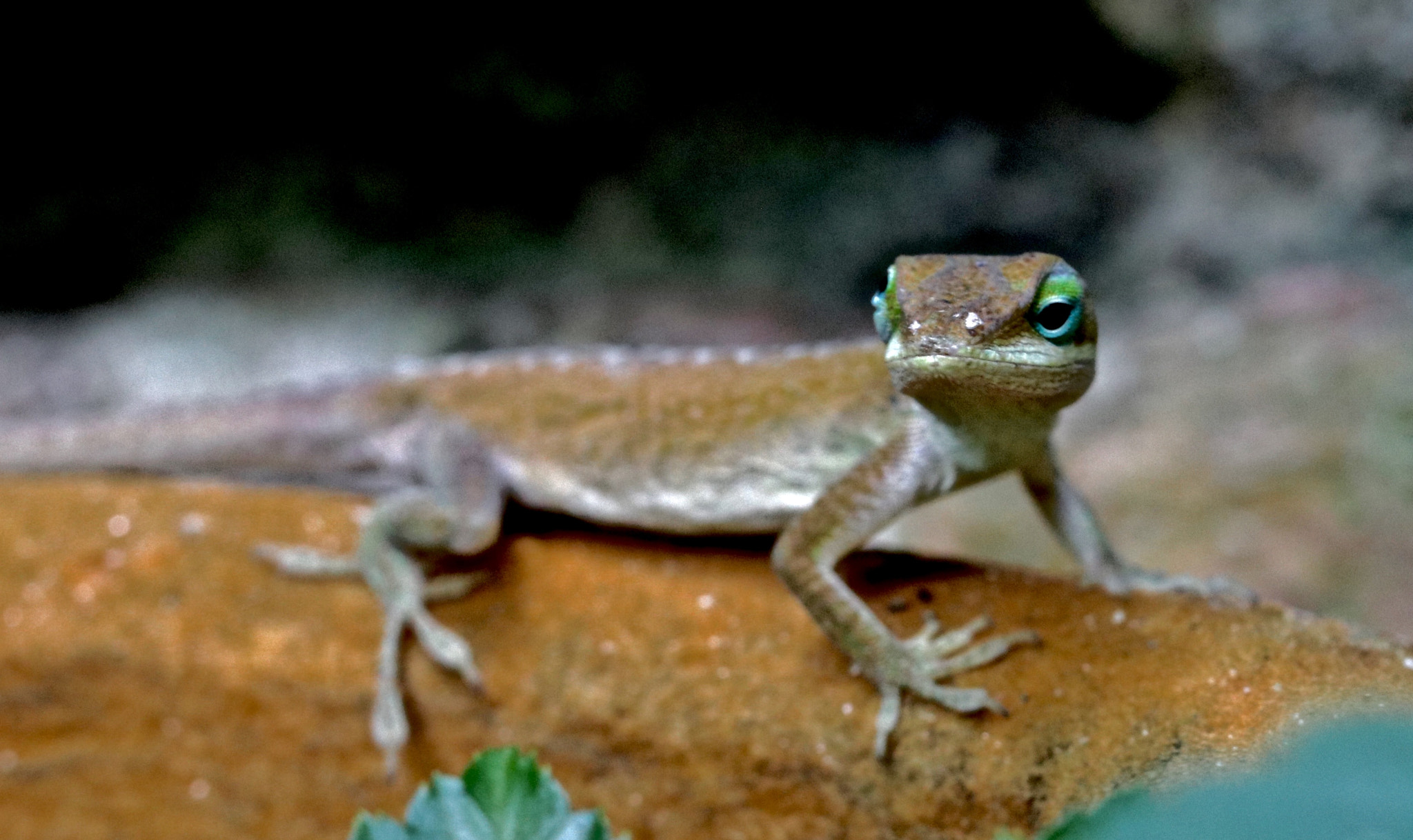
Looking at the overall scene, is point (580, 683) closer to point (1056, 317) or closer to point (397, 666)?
point (397, 666)

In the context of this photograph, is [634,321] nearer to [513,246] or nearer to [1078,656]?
[513,246]

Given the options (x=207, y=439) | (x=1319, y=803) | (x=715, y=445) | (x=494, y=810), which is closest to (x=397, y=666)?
(x=715, y=445)

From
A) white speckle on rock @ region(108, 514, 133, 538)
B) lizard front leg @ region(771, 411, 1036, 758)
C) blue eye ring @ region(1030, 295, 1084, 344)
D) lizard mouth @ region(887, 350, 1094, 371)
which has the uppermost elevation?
blue eye ring @ region(1030, 295, 1084, 344)

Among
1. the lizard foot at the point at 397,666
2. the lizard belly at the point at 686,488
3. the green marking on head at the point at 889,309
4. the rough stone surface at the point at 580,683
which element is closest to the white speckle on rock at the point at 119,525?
the rough stone surface at the point at 580,683

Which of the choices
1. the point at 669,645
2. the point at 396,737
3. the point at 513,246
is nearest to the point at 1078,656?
the point at 669,645

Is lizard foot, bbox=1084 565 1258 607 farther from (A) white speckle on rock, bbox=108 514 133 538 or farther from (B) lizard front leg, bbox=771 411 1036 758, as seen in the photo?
(A) white speckle on rock, bbox=108 514 133 538

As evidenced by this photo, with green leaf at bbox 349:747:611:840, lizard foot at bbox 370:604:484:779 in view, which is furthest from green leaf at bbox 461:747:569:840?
lizard foot at bbox 370:604:484:779

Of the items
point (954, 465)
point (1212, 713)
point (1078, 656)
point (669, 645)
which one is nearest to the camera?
point (1212, 713)
